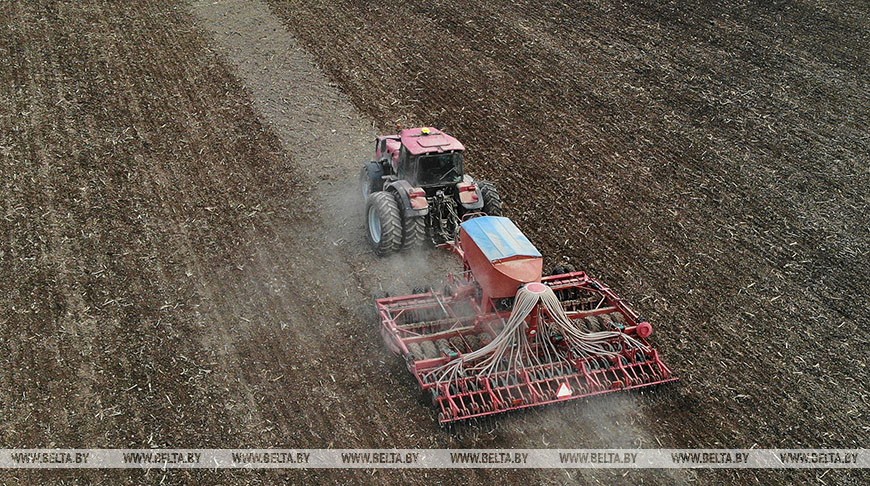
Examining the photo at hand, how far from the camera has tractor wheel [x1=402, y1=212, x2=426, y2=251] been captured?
11.1m

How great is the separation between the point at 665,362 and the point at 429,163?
13.4 ft

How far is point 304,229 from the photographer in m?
12.4

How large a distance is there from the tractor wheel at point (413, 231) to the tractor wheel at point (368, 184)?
133cm

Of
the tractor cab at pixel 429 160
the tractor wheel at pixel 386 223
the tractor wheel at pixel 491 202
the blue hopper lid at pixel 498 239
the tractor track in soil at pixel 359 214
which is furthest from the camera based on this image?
the tractor wheel at pixel 491 202

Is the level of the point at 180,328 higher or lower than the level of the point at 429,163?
lower

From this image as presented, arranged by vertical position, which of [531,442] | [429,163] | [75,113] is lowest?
[75,113]

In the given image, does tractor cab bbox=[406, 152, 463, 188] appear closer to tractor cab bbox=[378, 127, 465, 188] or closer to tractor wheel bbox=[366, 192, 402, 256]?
tractor cab bbox=[378, 127, 465, 188]

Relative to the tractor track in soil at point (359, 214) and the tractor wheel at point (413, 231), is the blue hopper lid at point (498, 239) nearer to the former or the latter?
the tractor wheel at point (413, 231)

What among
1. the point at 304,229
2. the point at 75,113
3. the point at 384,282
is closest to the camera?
the point at 384,282

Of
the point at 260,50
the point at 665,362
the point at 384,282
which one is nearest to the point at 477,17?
the point at 260,50

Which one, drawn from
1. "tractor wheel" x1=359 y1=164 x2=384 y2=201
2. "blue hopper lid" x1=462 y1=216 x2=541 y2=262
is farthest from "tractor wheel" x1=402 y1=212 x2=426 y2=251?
"tractor wheel" x1=359 y1=164 x2=384 y2=201

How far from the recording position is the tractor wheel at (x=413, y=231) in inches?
437

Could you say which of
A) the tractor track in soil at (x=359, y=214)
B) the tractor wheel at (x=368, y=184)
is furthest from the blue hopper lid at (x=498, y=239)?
the tractor wheel at (x=368, y=184)

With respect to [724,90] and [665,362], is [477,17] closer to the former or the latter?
[724,90]
